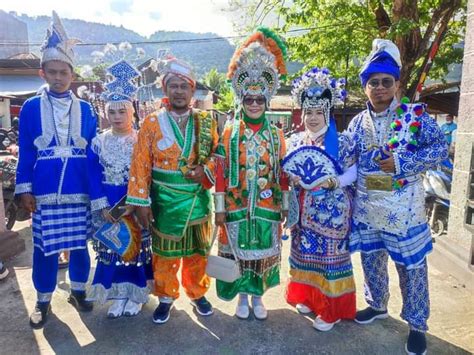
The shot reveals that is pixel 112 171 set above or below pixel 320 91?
below

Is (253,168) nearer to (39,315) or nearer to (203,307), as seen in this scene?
(203,307)

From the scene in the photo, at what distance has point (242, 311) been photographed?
10.2 ft

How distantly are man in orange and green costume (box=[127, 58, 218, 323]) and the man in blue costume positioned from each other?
49cm

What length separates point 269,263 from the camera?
3.06 m

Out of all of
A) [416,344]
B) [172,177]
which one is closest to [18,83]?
[172,177]

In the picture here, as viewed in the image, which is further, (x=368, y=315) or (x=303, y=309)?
(x=303, y=309)

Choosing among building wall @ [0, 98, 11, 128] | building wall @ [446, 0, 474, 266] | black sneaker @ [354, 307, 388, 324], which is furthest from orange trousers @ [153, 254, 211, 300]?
building wall @ [0, 98, 11, 128]

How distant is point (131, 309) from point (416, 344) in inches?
83.5

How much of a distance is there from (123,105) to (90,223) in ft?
3.23

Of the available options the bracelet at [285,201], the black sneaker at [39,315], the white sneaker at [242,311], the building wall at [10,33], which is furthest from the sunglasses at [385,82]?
the building wall at [10,33]

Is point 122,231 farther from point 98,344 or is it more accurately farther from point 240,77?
point 240,77

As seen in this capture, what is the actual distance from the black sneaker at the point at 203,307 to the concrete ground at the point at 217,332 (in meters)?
0.05

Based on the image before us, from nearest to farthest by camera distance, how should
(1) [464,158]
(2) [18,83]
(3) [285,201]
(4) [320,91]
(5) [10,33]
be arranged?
(4) [320,91] < (3) [285,201] < (1) [464,158] < (2) [18,83] < (5) [10,33]

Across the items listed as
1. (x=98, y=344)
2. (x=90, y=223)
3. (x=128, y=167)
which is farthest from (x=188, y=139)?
(x=98, y=344)
